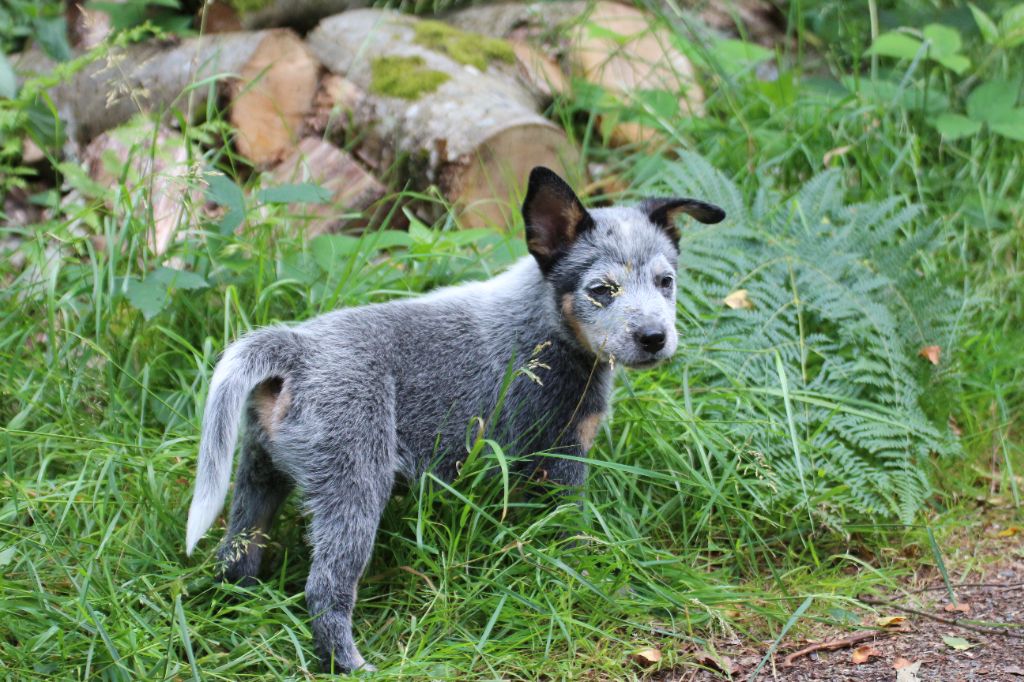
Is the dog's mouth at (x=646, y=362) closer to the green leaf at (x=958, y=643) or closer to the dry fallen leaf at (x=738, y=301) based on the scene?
the dry fallen leaf at (x=738, y=301)

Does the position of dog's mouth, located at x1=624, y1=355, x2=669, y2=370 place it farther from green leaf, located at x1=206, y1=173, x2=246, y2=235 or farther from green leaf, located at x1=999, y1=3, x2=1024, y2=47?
green leaf, located at x1=999, y1=3, x2=1024, y2=47

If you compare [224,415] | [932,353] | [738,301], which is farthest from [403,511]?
[932,353]

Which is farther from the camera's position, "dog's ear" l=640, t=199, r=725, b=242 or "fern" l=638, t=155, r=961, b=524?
"fern" l=638, t=155, r=961, b=524

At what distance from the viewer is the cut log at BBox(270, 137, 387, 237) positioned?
5816mm

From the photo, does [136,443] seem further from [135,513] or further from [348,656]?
[348,656]

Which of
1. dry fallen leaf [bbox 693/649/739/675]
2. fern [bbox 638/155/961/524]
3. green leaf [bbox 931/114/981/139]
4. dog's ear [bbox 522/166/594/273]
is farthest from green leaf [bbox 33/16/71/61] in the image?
green leaf [bbox 931/114/981/139]

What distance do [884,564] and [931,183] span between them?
116 inches

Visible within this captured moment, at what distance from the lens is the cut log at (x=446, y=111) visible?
5.95 m

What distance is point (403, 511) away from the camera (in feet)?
13.4

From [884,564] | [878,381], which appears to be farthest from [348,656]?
[878,381]

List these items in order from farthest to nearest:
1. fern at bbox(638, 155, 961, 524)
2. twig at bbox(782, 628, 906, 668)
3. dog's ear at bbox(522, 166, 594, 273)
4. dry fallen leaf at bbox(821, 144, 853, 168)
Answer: dry fallen leaf at bbox(821, 144, 853, 168)
fern at bbox(638, 155, 961, 524)
dog's ear at bbox(522, 166, 594, 273)
twig at bbox(782, 628, 906, 668)

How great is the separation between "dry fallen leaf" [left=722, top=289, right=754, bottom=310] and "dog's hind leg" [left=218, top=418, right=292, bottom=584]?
2.40 m

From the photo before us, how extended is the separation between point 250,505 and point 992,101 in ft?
17.3

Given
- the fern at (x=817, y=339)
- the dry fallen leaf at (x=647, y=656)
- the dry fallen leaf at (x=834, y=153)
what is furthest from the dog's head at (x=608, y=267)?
the dry fallen leaf at (x=834, y=153)
